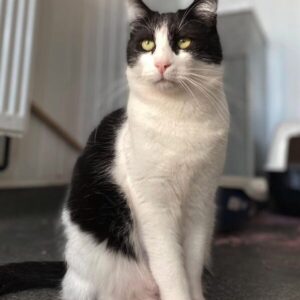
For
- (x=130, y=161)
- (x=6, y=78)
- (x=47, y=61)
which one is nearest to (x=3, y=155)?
(x=6, y=78)

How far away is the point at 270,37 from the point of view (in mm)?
2291

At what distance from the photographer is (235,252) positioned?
1076 mm

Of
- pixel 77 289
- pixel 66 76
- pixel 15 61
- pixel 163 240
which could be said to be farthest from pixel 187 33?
pixel 66 76

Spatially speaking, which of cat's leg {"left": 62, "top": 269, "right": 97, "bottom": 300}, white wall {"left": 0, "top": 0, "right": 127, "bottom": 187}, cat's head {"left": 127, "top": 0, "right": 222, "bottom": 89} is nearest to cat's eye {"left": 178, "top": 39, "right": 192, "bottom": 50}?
cat's head {"left": 127, "top": 0, "right": 222, "bottom": 89}

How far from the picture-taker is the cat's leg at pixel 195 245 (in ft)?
2.15

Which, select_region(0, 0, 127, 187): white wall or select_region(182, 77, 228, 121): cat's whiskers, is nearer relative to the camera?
select_region(182, 77, 228, 121): cat's whiskers

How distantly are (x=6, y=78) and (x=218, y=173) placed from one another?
91cm

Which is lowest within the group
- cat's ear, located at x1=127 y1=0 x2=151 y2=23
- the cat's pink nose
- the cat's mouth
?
the cat's mouth

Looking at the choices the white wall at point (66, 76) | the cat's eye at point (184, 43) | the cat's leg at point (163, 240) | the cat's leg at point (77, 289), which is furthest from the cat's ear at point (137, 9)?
the white wall at point (66, 76)

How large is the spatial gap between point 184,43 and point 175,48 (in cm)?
2

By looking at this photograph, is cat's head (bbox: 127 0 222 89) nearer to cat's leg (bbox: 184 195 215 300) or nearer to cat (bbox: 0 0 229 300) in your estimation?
cat (bbox: 0 0 229 300)

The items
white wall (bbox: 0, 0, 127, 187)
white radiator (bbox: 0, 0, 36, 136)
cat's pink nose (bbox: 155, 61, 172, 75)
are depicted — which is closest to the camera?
cat's pink nose (bbox: 155, 61, 172, 75)

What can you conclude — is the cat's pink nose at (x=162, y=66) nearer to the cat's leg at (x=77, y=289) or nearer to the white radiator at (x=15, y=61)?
the cat's leg at (x=77, y=289)

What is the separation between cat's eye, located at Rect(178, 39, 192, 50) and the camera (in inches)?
24.4
